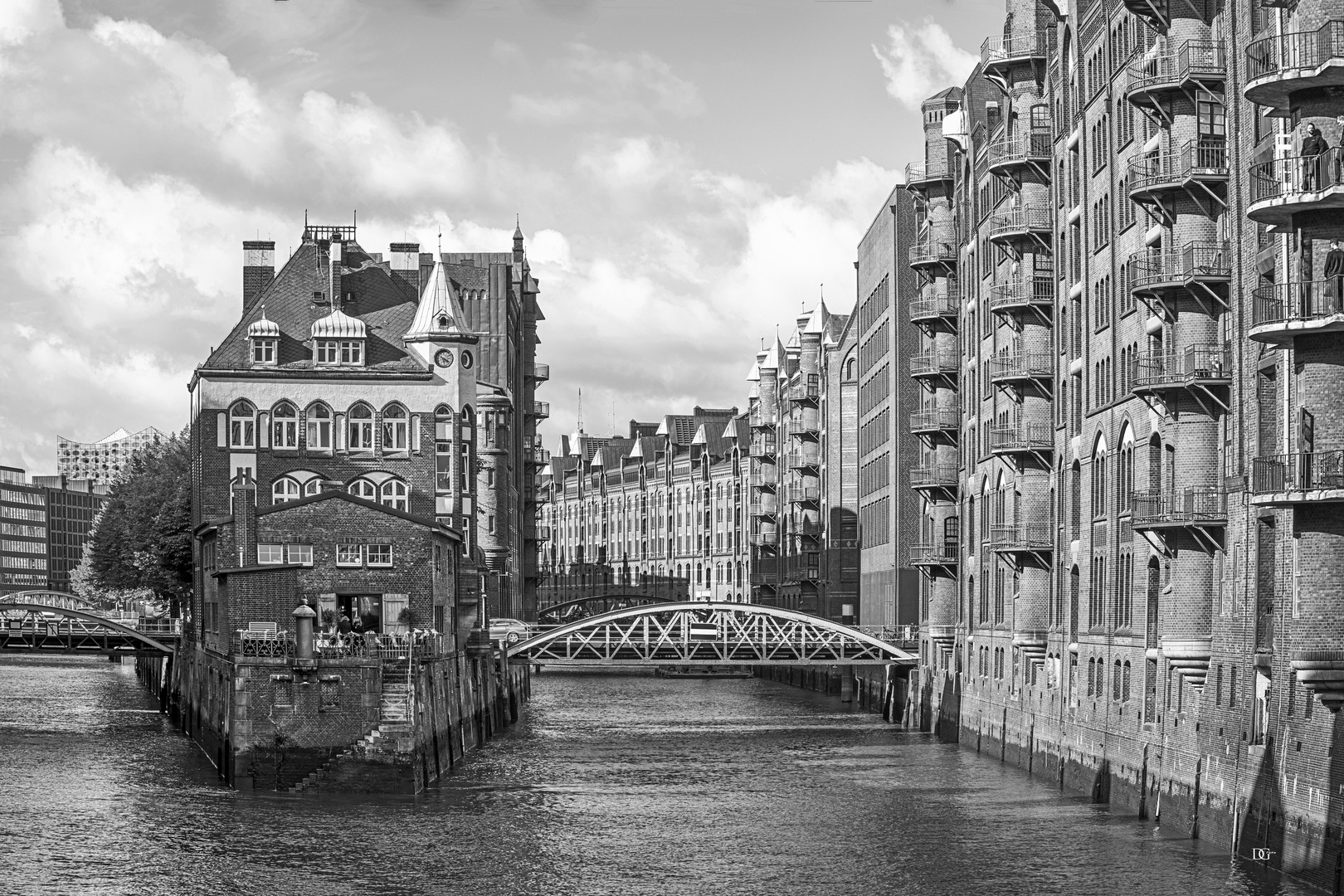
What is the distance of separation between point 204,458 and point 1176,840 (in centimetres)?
6600

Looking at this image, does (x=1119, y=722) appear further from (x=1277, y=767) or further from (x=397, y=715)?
(x=397, y=715)

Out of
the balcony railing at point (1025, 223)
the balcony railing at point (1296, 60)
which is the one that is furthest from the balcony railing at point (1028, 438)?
the balcony railing at point (1296, 60)

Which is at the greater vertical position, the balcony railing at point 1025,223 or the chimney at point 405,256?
the chimney at point 405,256

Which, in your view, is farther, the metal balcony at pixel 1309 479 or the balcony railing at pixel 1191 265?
the balcony railing at pixel 1191 265

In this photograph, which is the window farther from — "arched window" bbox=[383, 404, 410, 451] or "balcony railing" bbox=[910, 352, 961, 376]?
"balcony railing" bbox=[910, 352, 961, 376]

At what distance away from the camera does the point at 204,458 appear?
11200 cm

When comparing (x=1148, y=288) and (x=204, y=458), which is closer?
(x=1148, y=288)

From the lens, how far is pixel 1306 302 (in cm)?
4809

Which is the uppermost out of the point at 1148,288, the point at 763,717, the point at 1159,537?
the point at 1148,288

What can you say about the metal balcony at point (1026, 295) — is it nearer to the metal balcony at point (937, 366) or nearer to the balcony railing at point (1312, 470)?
the metal balcony at point (937, 366)

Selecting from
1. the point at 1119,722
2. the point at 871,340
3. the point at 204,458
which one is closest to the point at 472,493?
the point at 204,458

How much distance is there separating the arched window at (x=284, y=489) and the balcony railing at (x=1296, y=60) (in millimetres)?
69780

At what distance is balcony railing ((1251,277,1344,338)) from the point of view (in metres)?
47.5

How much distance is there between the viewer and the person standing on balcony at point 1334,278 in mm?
47438
